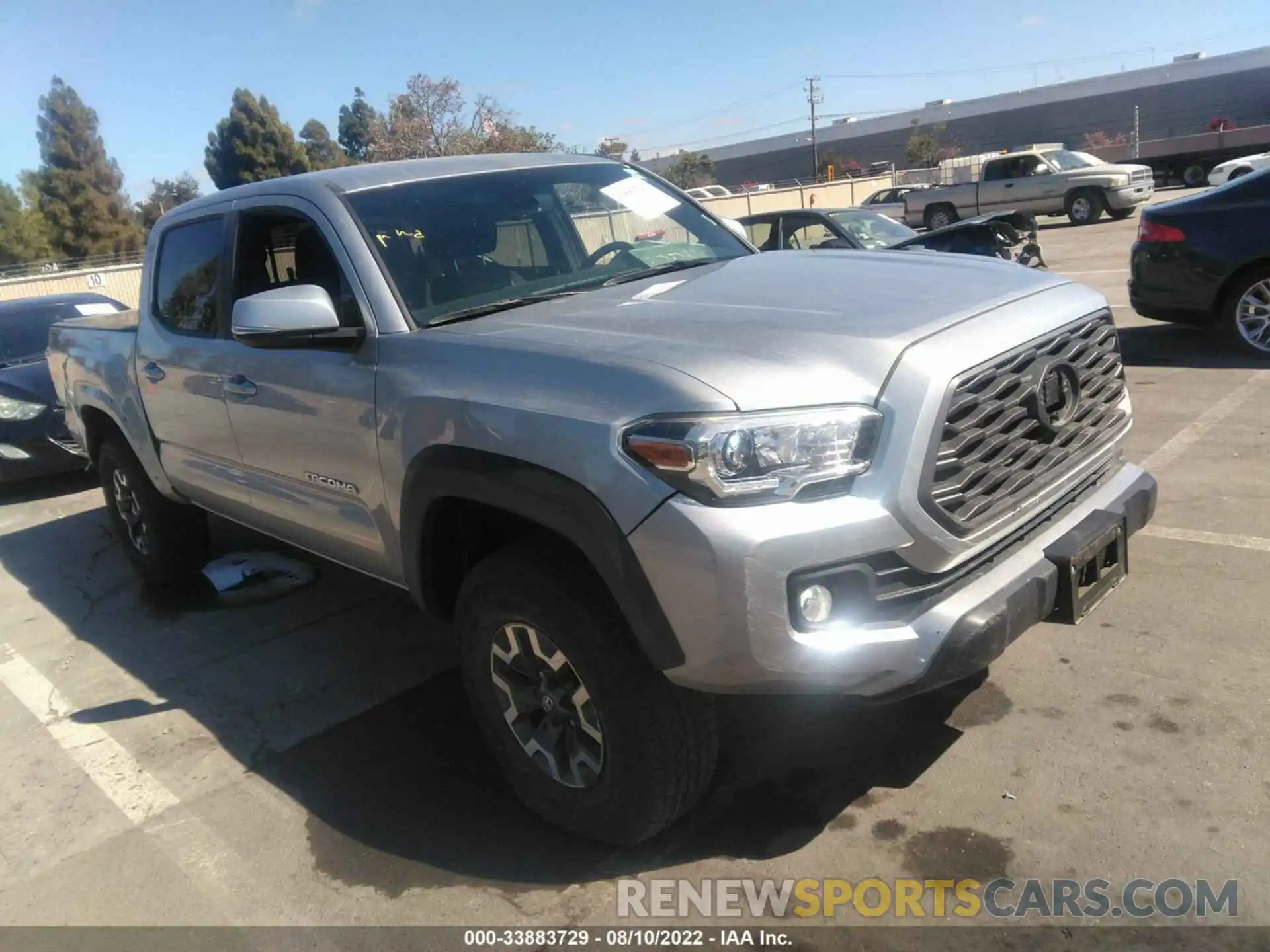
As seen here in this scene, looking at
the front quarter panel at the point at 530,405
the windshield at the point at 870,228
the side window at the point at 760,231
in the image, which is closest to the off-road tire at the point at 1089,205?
the windshield at the point at 870,228

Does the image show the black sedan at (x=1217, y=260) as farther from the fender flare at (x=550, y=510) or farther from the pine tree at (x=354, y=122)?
the pine tree at (x=354, y=122)

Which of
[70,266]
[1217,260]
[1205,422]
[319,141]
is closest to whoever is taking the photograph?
[1205,422]

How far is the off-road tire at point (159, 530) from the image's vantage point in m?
5.40

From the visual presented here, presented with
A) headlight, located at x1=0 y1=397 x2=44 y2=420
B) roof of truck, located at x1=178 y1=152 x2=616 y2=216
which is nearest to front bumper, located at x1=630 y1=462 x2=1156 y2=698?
roof of truck, located at x1=178 y1=152 x2=616 y2=216

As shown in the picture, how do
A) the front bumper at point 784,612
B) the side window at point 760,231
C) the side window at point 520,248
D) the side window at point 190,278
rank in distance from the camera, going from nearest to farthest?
the front bumper at point 784,612 < the side window at point 520,248 < the side window at point 190,278 < the side window at point 760,231

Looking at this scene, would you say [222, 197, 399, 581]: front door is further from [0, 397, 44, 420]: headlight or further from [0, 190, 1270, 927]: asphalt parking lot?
[0, 397, 44, 420]: headlight

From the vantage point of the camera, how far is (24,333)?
911cm

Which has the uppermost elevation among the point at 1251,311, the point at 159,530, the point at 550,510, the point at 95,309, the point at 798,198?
the point at 798,198

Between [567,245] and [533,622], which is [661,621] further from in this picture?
[567,245]

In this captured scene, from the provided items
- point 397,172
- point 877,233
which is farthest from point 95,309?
point 877,233

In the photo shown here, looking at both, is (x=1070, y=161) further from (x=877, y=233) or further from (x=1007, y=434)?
(x=1007, y=434)

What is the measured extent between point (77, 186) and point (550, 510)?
67235mm

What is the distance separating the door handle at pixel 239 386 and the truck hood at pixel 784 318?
1149 mm

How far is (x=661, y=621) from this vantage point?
Result: 96.4 inches
